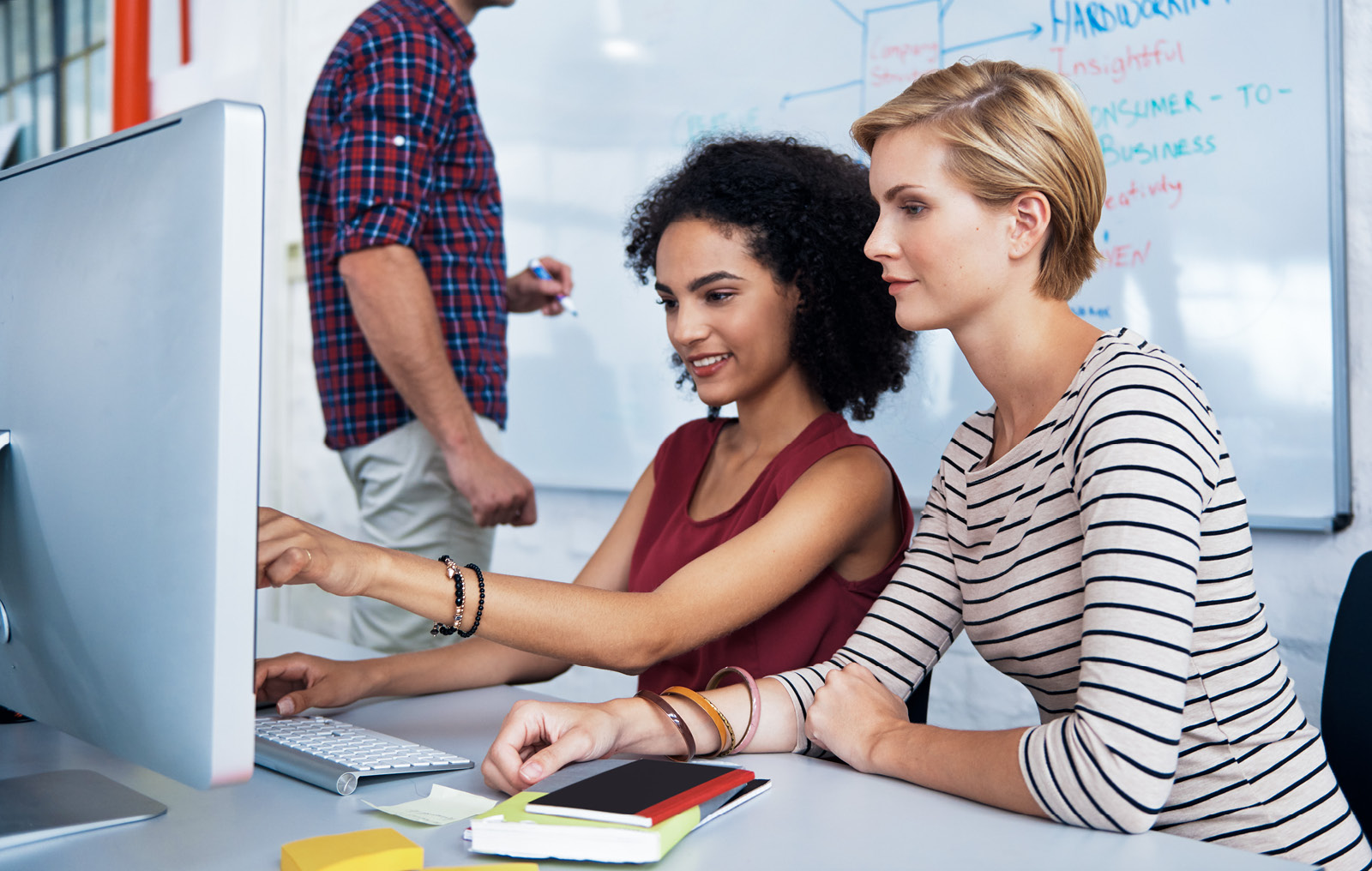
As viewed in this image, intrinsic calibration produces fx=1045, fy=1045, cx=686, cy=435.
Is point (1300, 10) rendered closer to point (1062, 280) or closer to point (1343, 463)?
point (1343, 463)

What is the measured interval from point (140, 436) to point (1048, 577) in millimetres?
674

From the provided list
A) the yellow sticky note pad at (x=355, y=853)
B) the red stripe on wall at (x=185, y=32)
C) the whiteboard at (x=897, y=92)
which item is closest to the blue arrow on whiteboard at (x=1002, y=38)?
the whiteboard at (x=897, y=92)

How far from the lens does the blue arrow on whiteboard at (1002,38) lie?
1.67 m

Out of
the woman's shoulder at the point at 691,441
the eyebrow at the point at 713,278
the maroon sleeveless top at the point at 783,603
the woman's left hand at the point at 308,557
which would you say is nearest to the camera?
the woman's left hand at the point at 308,557

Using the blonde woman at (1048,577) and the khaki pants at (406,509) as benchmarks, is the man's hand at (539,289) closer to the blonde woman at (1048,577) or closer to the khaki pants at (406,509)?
the khaki pants at (406,509)

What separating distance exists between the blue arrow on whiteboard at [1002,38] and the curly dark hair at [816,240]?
20.5 inches

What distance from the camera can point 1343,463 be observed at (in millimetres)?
1392

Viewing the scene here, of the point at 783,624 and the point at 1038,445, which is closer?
the point at 1038,445

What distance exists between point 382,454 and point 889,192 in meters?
1.14

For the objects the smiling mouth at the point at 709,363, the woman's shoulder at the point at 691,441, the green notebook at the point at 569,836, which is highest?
the smiling mouth at the point at 709,363

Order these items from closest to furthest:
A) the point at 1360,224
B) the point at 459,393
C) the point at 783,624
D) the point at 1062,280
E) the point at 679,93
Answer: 1. the point at 1062,280
2. the point at 783,624
3. the point at 1360,224
4. the point at 459,393
5. the point at 679,93

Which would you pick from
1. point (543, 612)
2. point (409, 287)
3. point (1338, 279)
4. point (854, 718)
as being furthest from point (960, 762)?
point (409, 287)

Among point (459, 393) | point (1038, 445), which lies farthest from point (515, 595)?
point (459, 393)

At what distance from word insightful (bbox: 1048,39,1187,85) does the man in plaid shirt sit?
97 cm
